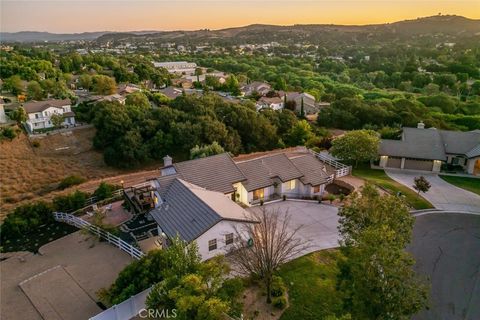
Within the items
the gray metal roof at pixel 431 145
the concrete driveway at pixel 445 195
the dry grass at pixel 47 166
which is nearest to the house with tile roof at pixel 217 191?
the concrete driveway at pixel 445 195

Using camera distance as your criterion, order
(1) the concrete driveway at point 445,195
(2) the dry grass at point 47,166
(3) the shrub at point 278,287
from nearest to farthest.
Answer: (3) the shrub at point 278,287, (1) the concrete driveway at point 445,195, (2) the dry grass at point 47,166

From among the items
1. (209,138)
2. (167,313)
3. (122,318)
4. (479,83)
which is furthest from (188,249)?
(479,83)

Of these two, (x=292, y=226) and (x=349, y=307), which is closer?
(x=349, y=307)

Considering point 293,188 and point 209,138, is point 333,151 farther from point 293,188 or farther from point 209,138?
point 209,138

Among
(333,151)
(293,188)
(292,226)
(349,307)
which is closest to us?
(349,307)

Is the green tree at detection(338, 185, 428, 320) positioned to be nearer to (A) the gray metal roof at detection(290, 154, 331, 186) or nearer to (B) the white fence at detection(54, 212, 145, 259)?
(B) the white fence at detection(54, 212, 145, 259)

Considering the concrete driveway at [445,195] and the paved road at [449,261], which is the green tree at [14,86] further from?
the paved road at [449,261]

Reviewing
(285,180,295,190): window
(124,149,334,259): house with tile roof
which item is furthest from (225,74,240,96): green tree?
(285,180,295,190): window
